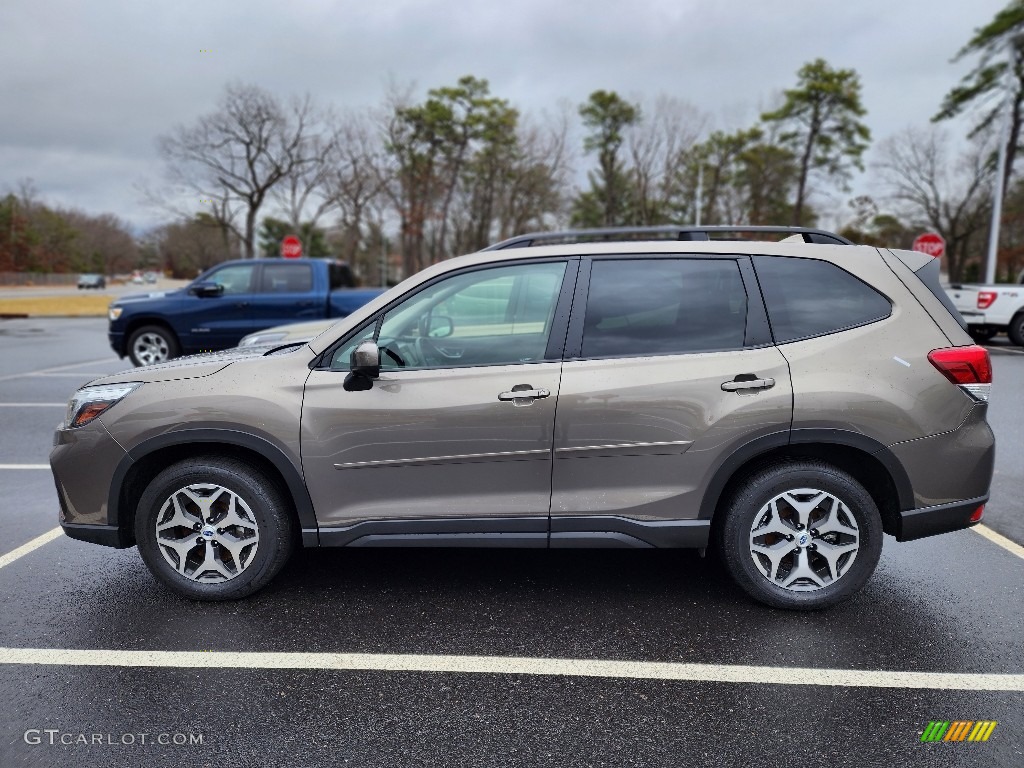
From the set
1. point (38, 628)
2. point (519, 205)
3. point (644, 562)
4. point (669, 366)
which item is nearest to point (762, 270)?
point (669, 366)

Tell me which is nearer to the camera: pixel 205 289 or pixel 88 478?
pixel 88 478

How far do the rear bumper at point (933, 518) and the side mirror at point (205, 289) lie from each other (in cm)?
1072

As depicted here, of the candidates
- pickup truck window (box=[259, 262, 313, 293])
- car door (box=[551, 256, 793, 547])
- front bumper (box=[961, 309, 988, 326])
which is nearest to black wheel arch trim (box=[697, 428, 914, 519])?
car door (box=[551, 256, 793, 547])

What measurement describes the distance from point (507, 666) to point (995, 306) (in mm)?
16939

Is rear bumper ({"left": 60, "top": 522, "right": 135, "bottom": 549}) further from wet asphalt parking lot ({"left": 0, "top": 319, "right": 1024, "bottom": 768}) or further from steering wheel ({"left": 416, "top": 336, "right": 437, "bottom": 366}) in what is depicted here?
steering wheel ({"left": 416, "top": 336, "right": 437, "bottom": 366})

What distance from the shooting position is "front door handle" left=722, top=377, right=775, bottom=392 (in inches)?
129

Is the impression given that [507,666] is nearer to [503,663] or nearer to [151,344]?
[503,663]

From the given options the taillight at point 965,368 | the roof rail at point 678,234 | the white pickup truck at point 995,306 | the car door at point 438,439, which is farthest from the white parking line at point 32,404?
the white pickup truck at point 995,306

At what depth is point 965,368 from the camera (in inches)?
130

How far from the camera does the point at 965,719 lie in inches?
104

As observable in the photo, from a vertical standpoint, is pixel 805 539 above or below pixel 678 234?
below

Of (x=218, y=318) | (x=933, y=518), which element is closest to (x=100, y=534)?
(x=933, y=518)

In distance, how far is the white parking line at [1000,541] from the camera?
427 cm

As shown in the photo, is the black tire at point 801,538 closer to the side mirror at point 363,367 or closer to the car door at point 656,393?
the car door at point 656,393
